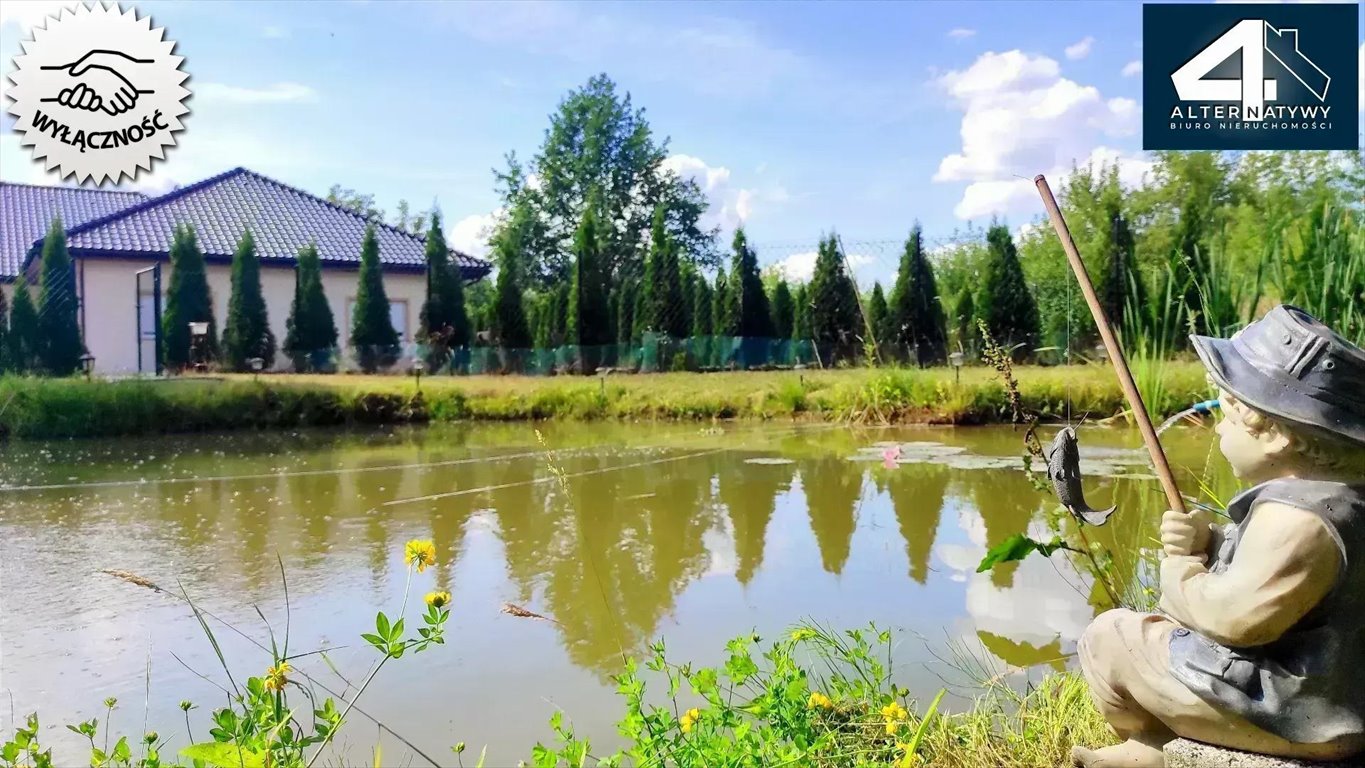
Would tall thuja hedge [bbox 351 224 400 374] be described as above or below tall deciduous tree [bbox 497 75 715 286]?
below

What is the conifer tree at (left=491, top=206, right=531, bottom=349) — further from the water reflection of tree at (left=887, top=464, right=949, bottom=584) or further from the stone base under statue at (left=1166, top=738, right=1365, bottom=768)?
the stone base under statue at (left=1166, top=738, right=1365, bottom=768)

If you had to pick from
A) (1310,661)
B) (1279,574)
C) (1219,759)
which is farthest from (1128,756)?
(1279,574)

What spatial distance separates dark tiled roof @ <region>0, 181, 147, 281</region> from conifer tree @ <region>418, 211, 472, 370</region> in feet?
24.8

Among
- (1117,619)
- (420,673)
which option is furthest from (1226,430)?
(420,673)

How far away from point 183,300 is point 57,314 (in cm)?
209

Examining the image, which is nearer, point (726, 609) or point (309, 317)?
point (726, 609)

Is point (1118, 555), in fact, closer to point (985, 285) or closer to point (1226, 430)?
point (1226, 430)

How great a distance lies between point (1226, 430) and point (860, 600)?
254 cm

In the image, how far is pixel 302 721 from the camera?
2.78 meters

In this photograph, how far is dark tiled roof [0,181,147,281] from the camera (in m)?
20.1

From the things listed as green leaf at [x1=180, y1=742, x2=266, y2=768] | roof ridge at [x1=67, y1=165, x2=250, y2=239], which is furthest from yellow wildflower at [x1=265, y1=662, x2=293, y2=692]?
roof ridge at [x1=67, y1=165, x2=250, y2=239]

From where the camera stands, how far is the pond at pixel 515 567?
9.70 ft

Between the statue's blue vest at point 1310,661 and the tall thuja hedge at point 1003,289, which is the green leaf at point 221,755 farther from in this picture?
the tall thuja hedge at point 1003,289

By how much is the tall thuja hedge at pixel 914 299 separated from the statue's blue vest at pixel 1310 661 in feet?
49.9
